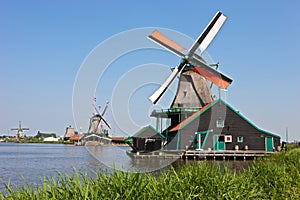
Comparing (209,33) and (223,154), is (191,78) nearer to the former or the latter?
(209,33)

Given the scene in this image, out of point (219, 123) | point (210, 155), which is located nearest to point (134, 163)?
point (210, 155)

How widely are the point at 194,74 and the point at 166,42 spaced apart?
4.36 meters

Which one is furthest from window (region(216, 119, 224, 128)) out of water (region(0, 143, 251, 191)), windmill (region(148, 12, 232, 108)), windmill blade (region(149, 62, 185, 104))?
windmill blade (region(149, 62, 185, 104))

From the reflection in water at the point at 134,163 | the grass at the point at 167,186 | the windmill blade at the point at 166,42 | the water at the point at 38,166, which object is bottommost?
the water at the point at 38,166

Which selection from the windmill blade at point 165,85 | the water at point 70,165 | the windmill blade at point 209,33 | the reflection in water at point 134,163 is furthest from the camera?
the windmill blade at point 209,33

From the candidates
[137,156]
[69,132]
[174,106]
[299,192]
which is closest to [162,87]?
[174,106]

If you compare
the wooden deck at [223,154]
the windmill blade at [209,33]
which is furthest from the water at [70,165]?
the windmill blade at [209,33]

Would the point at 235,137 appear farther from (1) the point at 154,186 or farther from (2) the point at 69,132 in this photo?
(2) the point at 69,132

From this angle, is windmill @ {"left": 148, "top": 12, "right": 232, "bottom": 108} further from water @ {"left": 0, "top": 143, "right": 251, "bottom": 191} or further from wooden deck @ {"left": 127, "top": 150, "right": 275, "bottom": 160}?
water @ {"left": 0, "top": 143, "right": 251, "bottom": 191}

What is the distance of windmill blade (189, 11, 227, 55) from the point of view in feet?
96.9

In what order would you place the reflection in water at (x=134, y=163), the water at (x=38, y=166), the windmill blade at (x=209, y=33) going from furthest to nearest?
the windmill blade at (x=209, y=33) < the water at (x=38, y=166) < the reflection in water at (x=134, y=163)

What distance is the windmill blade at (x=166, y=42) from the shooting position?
96.4 ft

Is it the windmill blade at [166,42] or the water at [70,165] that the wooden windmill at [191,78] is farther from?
the water at [70,165]

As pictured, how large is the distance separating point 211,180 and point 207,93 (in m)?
27.7
